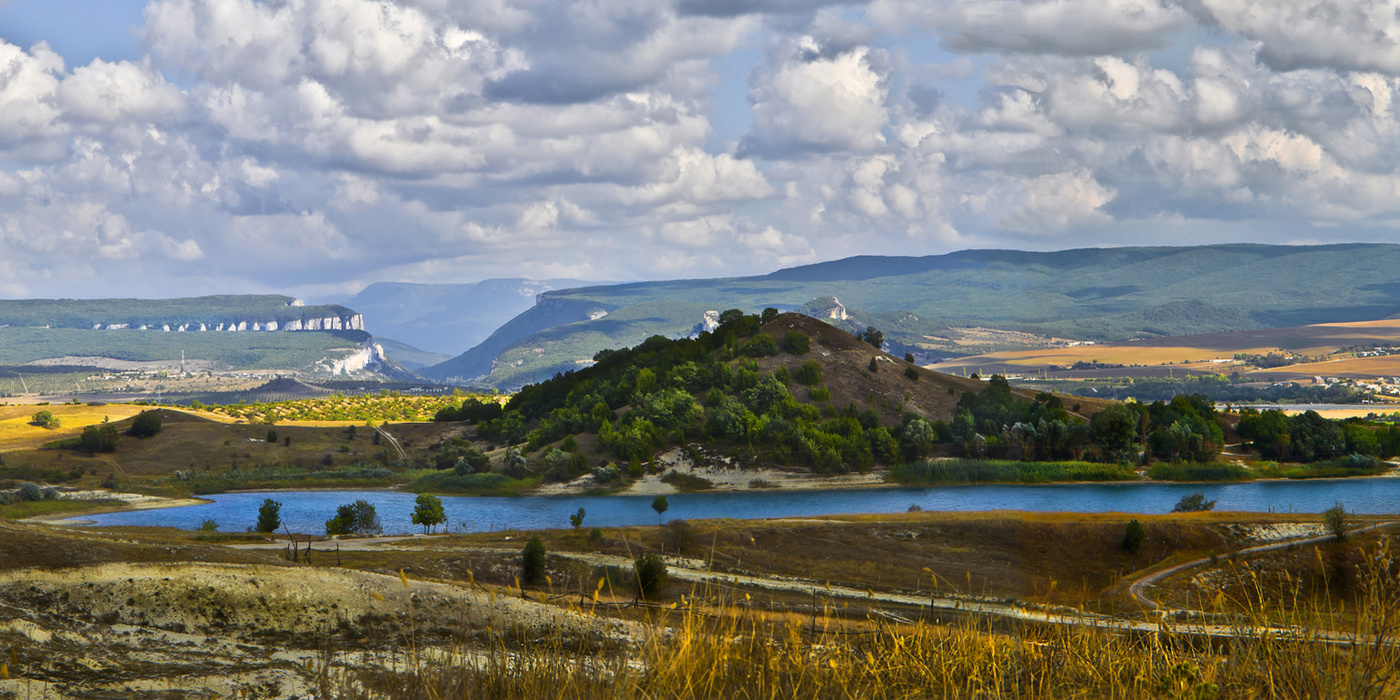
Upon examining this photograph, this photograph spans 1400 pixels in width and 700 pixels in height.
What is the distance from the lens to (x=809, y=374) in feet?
403

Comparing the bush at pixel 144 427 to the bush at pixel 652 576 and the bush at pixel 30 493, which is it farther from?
the bush at pixel 652 576

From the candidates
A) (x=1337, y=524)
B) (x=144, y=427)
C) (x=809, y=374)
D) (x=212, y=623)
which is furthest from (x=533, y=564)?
(x=144, y=427)

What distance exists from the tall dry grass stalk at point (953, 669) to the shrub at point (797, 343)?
11876cm

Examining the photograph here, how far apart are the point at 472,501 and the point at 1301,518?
69.2m

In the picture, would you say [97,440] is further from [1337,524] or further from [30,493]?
[1337,524]

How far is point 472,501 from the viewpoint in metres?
97.8

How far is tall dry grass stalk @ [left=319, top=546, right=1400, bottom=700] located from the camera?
325 inches

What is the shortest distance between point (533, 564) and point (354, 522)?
27628 mm

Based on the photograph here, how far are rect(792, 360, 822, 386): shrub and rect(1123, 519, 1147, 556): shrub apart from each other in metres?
71.3

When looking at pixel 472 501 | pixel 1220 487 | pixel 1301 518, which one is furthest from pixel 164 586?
pixel 1220 487

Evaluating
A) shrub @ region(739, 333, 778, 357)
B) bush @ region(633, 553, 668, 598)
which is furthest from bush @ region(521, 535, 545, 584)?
shrub @ region(739, 333, 778, 357)

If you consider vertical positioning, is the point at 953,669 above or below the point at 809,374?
above

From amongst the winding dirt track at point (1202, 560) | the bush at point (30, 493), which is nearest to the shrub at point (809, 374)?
the winding dirt track at point (1202, 560)

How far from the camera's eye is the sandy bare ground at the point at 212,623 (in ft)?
60.9
